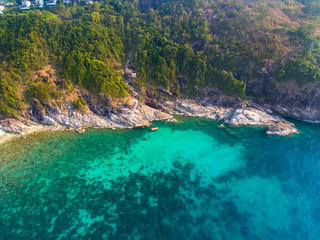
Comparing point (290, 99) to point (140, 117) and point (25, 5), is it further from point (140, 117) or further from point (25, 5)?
point (25, 5)

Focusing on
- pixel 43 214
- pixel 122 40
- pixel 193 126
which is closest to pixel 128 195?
pixel 43 214

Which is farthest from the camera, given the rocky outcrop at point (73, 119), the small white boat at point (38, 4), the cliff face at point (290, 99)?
the small white boat at point (38, 4)

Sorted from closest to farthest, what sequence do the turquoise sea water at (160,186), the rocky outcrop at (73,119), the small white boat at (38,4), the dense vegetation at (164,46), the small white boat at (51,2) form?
the turquoise sea water at (160,186), the rocky outcrop at (73,119), the dense vegetation at (164,46), the small white boat at (38,4), the small white boat at (51,2)

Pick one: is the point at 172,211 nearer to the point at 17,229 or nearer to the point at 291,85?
the point at 17,229

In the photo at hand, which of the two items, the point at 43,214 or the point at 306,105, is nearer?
the point at 43,214

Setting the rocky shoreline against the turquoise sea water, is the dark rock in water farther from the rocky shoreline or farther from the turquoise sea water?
the turquoise sea water

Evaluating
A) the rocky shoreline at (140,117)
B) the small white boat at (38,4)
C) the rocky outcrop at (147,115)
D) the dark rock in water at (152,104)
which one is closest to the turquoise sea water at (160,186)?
the rocky shoreline at (140,117)

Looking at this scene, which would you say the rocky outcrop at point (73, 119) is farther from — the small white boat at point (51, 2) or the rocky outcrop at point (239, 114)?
the small white boat at point (51, 2)
